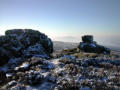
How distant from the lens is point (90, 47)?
39156 mm

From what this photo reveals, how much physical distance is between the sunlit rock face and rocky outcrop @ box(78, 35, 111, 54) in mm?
13965

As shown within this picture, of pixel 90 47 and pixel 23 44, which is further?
pixel 90 47

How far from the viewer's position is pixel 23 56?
944 inches

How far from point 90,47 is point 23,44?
2298 centimetres

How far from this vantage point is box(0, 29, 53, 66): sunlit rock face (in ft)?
76.0

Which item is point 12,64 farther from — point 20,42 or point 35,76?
point 35,76

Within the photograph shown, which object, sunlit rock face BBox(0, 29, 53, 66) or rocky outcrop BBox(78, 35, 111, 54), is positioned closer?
sunlit rock face BBox(0, 29, 53, 66)

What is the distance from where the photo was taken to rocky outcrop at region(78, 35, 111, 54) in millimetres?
38378

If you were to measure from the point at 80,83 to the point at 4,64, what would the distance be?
601 inches

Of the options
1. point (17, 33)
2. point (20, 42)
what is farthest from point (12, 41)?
point (17, 33)

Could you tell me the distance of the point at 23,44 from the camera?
26.9 meters

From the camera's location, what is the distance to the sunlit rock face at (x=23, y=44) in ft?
76.0

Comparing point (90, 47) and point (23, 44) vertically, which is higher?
point (23, 44)

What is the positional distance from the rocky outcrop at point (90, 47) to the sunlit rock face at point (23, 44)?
13965mm
